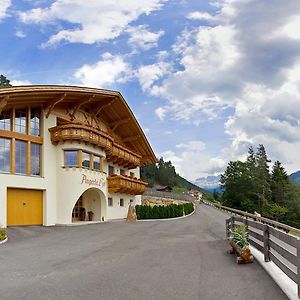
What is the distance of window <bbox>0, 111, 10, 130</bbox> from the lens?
22.5m

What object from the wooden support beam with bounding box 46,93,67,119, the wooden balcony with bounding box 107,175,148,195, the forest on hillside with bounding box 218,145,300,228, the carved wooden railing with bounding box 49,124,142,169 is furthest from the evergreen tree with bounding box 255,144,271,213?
the wooden support beam with bounding box 46,93,67,119

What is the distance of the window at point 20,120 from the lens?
23281mm

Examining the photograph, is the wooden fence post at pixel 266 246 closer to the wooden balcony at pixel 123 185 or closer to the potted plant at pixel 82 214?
the potted plant at pixel 82 214

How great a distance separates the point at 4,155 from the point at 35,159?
2291 mm

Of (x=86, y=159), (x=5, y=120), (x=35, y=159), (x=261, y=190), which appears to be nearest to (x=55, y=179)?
(x=35, y=159)

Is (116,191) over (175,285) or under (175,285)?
over

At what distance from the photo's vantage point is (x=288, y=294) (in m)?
6.59

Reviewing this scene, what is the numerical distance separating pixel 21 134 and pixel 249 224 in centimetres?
1570

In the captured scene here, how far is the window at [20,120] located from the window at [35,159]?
1.15 meters

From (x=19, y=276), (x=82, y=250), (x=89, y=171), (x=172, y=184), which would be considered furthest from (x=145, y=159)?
(x=172, y=184)

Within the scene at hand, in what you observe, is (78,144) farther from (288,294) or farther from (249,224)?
(288,294)

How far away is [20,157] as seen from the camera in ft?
76.2

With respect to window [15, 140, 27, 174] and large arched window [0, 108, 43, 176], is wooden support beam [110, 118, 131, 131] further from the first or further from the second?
window [15, 140, 27, 174]

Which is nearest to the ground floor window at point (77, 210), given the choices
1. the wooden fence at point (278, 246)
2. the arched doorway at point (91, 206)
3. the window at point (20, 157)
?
the arched doorway at point (91, 206)
